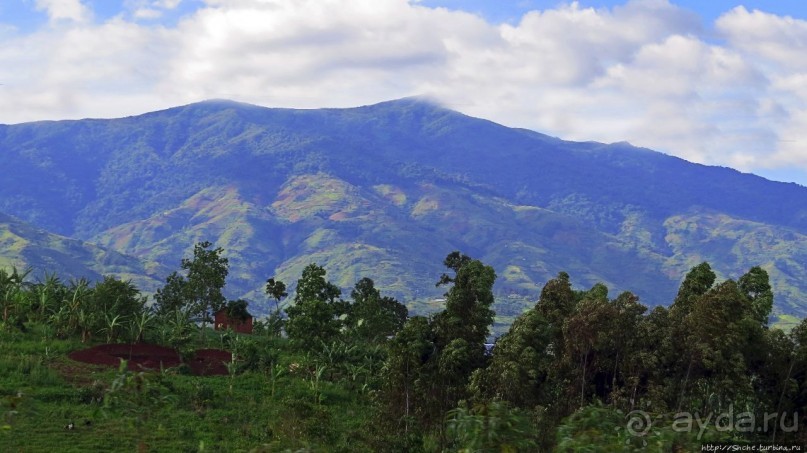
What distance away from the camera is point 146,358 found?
186 ft

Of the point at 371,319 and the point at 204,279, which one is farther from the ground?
the point at 204,279

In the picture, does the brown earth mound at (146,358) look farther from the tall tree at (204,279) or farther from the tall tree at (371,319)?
the tall tree at (371,319)

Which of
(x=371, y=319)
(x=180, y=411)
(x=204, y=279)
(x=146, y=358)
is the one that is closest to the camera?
(x=180, y=411)

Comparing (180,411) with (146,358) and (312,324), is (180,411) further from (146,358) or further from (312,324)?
(312,324)

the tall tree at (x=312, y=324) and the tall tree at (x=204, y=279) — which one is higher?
the tall tree at (x=204, y=279)

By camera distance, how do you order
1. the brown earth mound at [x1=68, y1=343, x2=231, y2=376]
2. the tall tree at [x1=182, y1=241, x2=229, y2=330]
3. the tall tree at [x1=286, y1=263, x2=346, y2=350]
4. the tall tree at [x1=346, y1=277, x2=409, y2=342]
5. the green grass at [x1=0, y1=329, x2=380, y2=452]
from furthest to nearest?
the tall tree at [x1=346, y1=277, x2=409, y2=342] < the tall tree at [x1=182, y1=241, x2=229, y2=330] < the tall tree at [x1=286, y1=263, x2=346, y2=350] < the brown earth mound at [x1=68, y1=343, x2=231, y2=376] < the green grass at [x1=0, y1=329, x2=380, y2=452]

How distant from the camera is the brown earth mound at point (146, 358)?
5362 cm

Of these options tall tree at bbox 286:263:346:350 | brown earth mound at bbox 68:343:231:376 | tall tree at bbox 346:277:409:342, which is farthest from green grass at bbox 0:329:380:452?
tall tree at bbox 346:277:409:342

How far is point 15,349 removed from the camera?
53000 millimetres

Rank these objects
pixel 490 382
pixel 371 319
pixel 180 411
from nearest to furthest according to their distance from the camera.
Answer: pixel 490 382
pixel 180 411
pixel 371 319

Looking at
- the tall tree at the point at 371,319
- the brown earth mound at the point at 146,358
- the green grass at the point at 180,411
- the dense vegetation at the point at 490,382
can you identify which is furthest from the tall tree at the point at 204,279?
the dense vegetation at the point at 490,382

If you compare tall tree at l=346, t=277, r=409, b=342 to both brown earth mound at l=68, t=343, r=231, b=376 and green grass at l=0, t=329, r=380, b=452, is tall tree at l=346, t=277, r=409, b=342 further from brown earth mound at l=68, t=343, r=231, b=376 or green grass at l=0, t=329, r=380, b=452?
green grass at l=0, t=329, r=380, b=452

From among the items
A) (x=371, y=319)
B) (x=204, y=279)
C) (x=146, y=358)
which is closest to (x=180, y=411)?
(x=146, y=358)

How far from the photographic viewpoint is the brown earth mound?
5362cm
